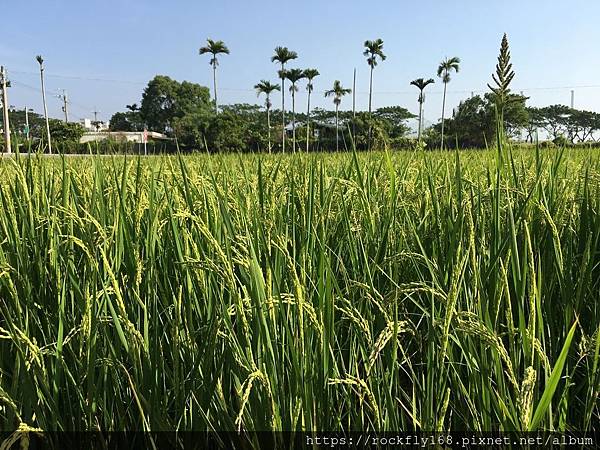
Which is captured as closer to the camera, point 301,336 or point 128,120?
point 301,336

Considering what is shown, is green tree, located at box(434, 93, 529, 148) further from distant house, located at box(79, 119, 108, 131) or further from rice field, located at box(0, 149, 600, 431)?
distant house, located at box(79, 119, 108, 131)

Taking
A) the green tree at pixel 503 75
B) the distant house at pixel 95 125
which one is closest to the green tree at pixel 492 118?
the green tree at pixel 503 75

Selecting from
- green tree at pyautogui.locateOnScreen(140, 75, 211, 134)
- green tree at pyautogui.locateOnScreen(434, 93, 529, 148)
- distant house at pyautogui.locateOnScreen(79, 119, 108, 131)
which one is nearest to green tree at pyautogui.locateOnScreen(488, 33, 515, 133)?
green tree at pyautogui.locateOnScreen(434, 93, 529, 148)

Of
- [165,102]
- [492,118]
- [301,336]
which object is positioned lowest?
[301,336]

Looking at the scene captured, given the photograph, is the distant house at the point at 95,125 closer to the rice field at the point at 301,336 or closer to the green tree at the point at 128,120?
the green tree at the point at 128,120

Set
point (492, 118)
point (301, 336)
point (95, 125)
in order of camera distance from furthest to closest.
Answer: point (95, 125) < point (492, 118) < point (301, 336)

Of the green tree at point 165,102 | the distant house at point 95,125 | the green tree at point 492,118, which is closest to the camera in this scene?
the green tree at point 492,118

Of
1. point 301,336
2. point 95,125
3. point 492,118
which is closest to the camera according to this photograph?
point 301,336

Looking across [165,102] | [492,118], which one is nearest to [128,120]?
[165,102]

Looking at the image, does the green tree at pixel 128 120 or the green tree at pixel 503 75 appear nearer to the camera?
the green tree at pixel 503 75

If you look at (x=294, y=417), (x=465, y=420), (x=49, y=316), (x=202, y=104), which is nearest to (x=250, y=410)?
(x=294, y=417)

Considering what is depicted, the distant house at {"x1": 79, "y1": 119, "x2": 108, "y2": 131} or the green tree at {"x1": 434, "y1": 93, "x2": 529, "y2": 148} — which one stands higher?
the distant house at {"x1": 79, "y1": 119, "x2": 108, "y2": 131}

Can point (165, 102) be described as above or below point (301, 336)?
above

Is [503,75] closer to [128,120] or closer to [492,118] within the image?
[492,118]
